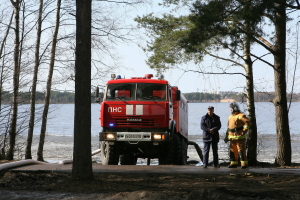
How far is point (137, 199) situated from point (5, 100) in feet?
38.5

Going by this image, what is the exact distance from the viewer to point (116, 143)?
14500 mm

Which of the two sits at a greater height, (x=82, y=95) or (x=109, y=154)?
(x=82, y=95)

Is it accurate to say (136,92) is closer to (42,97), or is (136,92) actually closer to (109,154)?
(109,154)

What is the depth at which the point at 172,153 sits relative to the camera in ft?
49.5

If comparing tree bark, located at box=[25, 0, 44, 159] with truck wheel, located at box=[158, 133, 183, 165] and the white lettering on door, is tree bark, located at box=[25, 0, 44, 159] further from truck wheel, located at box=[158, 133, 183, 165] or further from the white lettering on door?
truck wheel, located at box=[158, 133, 183, 165]

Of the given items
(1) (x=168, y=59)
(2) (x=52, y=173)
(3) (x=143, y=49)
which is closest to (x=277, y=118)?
(1) (x=168, y=59)

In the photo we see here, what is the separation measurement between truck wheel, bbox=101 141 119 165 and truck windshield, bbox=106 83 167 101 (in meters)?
1.56

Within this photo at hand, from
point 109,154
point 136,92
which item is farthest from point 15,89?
point 136,92

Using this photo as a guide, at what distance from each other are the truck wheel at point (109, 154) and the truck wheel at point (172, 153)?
61.2 inches

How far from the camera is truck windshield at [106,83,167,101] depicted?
14.2 metres

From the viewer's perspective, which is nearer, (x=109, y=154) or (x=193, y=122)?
(x=109, y=154)

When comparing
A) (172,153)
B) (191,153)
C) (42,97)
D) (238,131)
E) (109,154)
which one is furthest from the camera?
(191,153)

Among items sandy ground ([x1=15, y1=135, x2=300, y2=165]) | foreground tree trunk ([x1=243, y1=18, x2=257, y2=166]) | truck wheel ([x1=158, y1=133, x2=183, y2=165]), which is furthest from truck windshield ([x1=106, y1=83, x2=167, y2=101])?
sandy ground ([x1=15, y1=135, x2=300, y2=165])

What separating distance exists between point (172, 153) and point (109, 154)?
6.59ft
